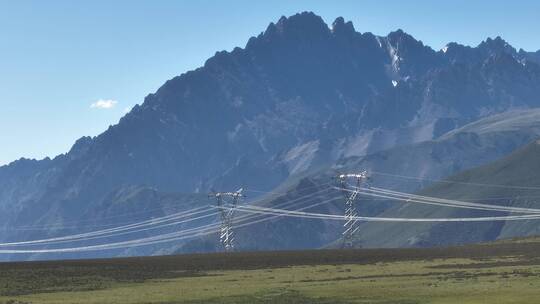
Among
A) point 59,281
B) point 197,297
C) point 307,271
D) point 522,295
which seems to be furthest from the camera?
point 307,271

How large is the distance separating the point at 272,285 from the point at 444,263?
51373 millimetres

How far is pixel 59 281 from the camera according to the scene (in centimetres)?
12550

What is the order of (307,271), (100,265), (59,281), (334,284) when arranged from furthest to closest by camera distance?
(100,265)
(307,271)
(59,281)
(334,284)

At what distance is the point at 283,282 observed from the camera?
119 m

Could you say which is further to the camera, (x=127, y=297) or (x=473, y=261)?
(x=473, y=261)

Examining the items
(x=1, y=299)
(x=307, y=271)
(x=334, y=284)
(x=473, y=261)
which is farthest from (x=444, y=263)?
(x=1, y=299)

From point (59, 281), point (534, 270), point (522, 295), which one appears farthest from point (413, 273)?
point (59, 281)

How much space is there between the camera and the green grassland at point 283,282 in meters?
92.6

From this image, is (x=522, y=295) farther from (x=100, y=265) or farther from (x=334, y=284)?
(x=100, y=265)

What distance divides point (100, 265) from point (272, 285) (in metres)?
62.5

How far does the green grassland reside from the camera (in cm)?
9256

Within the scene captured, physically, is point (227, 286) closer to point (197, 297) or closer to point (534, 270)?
point (197, 297)

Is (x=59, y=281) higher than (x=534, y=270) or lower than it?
higher

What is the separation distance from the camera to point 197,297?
96.9m
